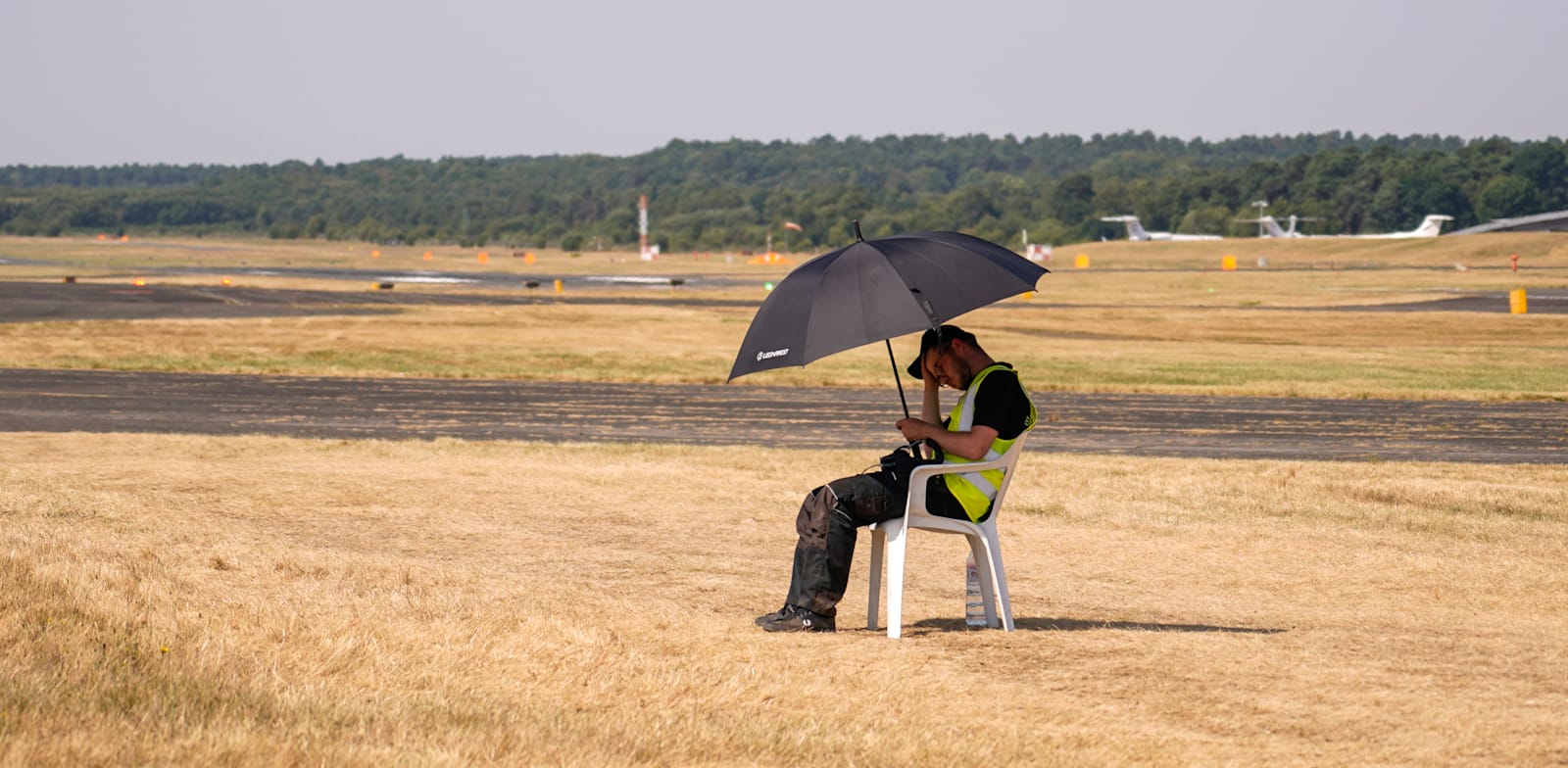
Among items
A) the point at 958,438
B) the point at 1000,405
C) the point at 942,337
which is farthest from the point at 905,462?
the point at 942,337

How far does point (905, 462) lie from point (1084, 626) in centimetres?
153

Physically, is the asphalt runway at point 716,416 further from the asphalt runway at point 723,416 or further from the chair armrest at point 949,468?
the chair armrest at point 949,468

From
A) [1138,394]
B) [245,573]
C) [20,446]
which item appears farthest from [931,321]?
[1138,394]

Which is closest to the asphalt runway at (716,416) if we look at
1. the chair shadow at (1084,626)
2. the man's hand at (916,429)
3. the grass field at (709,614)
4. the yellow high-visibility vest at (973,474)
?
the grass field at (709,614)

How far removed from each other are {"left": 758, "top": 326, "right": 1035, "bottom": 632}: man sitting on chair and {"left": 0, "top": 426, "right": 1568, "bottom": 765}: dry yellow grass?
32 cm

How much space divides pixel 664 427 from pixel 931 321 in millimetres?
14580

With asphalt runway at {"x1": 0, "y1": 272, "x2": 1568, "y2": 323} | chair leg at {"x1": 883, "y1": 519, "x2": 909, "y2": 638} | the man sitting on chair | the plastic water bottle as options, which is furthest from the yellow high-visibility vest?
asphalt runway at {"x1": 0, "y1": 272, "x2": 1568, "y2": 323}

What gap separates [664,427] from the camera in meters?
22.7

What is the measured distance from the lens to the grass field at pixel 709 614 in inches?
260

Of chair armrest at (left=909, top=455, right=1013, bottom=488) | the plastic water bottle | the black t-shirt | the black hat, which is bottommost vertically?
the plastic water bottle

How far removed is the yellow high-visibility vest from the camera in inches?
359

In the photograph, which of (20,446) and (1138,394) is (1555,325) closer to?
(1138,394)

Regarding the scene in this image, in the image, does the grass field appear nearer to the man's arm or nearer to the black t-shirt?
the man's arm

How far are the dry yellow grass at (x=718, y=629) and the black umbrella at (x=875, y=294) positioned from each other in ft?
5.24
